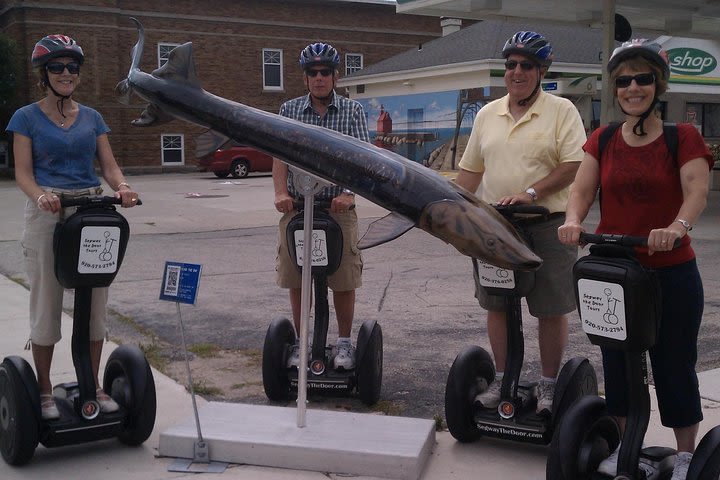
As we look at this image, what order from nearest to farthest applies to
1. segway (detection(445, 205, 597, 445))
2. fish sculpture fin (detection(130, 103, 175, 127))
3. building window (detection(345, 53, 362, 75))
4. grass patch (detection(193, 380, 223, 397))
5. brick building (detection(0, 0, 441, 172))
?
1. fish sculpture fin (detection(130, 103, 175, 127))
2. segway (detection(445, 205, 597, 445))
3. grass patch (detection(193, 380, 223, 397))
4. brick building (detection(0, 0, 441, 172))
5. building window (detection(345, 53, 362, 75))

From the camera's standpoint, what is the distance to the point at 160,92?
3465 mm

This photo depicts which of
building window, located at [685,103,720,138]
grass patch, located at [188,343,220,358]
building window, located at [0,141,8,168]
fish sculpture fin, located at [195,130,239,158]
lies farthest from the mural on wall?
fish sculpture fin, located at [195,130,239,158]

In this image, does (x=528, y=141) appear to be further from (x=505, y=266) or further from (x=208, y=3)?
(x=208, y=3)

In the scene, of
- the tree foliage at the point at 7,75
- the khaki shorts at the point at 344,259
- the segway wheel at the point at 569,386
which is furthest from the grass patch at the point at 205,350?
the tree foliage at the point at 7,75

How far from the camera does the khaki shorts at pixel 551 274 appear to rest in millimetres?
4066

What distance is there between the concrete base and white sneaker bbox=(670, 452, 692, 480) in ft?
3.82

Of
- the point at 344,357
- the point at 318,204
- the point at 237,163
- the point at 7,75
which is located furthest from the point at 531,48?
the point at 7,75

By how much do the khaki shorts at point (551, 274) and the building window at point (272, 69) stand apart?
32.3m

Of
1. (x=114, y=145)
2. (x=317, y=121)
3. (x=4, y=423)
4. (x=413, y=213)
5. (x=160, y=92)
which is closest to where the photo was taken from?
(x=413, y=213)

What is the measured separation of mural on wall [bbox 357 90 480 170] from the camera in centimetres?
2302

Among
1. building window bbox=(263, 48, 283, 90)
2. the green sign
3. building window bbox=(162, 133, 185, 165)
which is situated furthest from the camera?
building window bbox=(263, 48, 283, 90)

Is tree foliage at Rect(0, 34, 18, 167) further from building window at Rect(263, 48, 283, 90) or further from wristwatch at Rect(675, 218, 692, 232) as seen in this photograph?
wristwatch at Rect(675, 218, 692, 232)

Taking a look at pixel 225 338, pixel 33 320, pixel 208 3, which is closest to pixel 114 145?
pixel 208 3

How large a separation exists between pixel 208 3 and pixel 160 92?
106 feet
